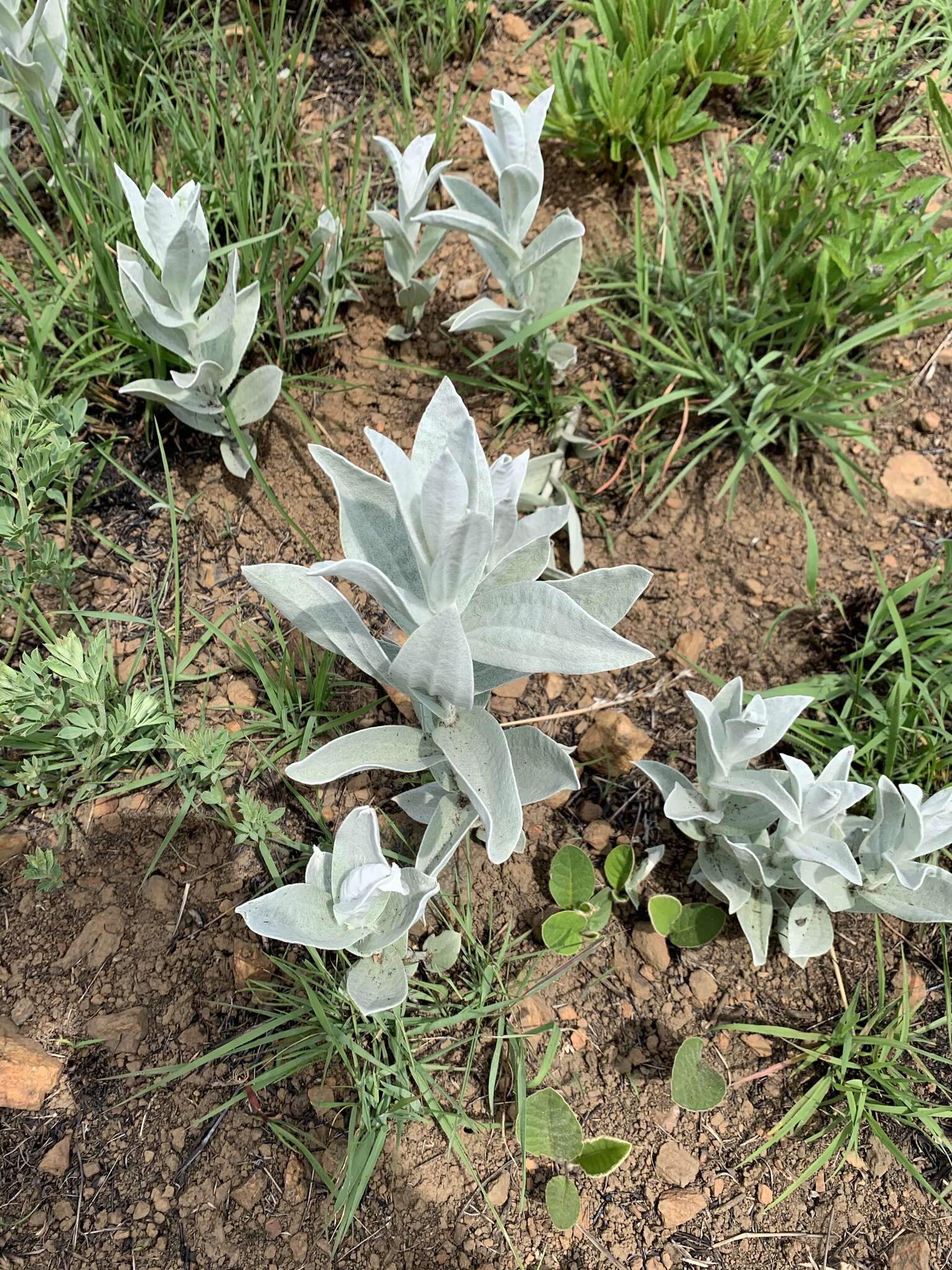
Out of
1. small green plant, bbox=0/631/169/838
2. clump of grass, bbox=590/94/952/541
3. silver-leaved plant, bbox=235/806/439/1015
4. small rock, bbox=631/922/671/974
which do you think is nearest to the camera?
silver-leaved plant, bbox=235/806/439/1015

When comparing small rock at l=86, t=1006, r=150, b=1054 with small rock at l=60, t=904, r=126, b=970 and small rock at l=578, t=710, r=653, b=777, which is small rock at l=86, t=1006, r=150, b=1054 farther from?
small rock at l=578, t=710, r=653, b=777

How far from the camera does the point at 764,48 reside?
269 cm

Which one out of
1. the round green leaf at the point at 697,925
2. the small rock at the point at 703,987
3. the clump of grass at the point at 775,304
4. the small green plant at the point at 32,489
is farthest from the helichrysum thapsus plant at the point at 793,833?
the small green plant at the point at 32,489

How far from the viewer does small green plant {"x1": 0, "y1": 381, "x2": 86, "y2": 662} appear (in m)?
1.88

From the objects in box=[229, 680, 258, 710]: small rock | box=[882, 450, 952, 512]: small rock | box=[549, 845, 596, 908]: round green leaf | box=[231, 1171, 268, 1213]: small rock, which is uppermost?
box=[229, 680, 258, 710]: small rock

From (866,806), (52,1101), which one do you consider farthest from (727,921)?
(52,1101)

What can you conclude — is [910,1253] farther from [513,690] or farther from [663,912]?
[513,690]

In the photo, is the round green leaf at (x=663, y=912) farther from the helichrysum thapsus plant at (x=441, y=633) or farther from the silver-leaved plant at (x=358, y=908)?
the silver-leaved plant at (x=358, y=908)

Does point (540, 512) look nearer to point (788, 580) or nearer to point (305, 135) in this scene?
→ point (788, 580)

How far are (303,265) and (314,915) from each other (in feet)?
5.41

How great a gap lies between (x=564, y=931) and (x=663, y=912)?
0.68 ft

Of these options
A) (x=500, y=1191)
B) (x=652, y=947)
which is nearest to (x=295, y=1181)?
(x=500, y=1191)

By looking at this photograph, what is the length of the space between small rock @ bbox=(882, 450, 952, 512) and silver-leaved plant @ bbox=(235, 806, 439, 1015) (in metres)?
1.73

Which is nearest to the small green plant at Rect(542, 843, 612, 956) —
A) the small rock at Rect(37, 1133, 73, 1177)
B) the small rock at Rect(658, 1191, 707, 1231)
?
the small rock at Rect(658, 1191, 707, 1231)
